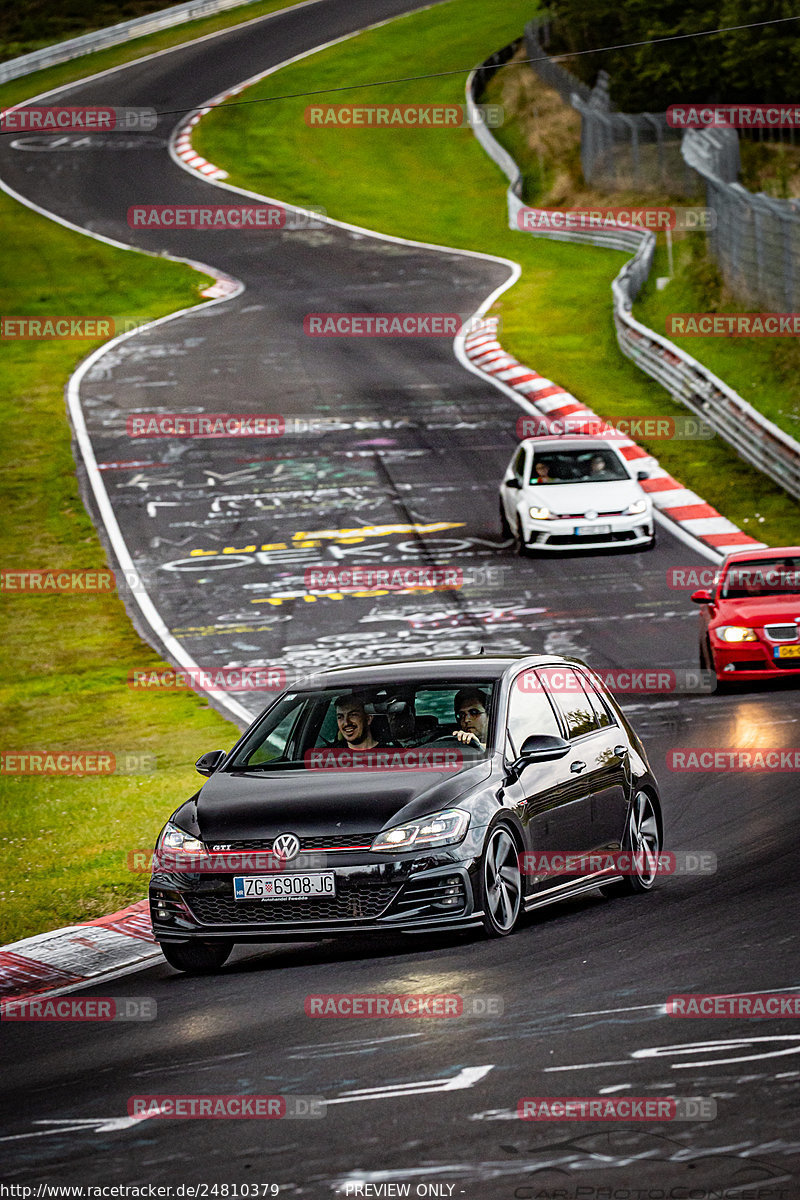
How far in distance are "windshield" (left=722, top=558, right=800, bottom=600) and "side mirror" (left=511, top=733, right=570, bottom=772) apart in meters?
9.93

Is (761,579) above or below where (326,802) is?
below

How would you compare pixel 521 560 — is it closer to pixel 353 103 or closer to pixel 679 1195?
pixel 679 1195

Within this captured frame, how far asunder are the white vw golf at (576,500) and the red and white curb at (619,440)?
3.42 feet

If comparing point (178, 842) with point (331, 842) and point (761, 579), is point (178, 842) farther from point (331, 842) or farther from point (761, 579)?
point (761, 579)

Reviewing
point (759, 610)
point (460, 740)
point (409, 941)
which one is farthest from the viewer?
point (759, 610)

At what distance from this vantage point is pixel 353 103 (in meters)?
71.0

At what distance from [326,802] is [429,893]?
695mm

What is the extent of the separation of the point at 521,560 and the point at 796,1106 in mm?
20308

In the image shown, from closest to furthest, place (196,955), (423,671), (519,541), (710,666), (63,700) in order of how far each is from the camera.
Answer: (196,955)
(423,671)
(710,666)
(63,700)
(519,541)

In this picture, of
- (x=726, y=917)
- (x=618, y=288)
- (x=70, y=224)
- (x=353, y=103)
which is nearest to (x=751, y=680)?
(x=726, y=917)

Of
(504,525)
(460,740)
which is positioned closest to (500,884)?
(460,740)

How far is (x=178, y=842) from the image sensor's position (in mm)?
9836

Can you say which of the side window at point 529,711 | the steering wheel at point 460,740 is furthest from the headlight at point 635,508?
the steering wheel at point 460,740

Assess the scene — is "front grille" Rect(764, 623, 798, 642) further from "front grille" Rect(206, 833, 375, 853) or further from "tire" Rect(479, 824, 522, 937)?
"front grille" Rect(206, 833, 375, 853)
